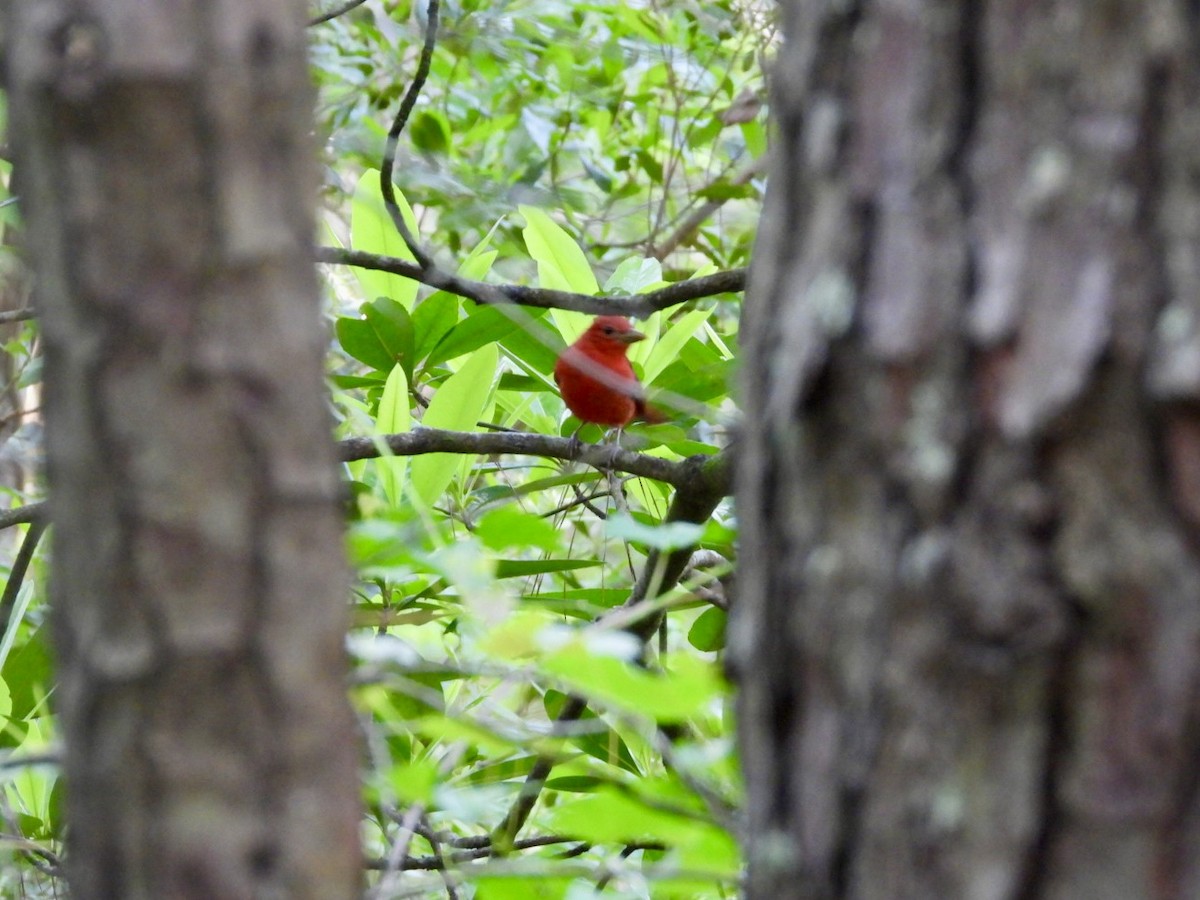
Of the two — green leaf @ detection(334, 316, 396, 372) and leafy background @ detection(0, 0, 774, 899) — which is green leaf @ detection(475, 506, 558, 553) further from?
green leaf @ detection(334, 316, 396, 372)

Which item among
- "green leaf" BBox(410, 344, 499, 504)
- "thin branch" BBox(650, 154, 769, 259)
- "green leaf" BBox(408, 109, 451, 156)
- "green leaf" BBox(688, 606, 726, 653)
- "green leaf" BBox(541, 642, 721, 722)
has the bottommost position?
"green leaf" BBox(688, 606, 726, 653)

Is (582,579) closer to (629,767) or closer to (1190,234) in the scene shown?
(629,767)

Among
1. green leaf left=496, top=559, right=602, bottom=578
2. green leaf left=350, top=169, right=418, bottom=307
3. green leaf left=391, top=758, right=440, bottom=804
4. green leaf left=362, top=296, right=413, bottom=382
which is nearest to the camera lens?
green leaf left=391, top=758, right=440, bottom=804

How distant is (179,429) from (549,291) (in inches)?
34.6

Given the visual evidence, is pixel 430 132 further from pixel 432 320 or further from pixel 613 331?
pixel 432 320

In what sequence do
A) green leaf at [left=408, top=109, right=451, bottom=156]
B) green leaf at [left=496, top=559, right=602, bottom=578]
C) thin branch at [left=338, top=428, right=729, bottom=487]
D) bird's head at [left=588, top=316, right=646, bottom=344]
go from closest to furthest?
thin branch at [left=338, top=428, right=729, bottom=487] < green leaf at [left=496, top=559, right=602, bottom=578] < bird's head at [left=588, top=316, right=646, bottom=344] < green leaf at [left=408, top=109, right=451, bottom=156]

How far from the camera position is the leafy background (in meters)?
0.71

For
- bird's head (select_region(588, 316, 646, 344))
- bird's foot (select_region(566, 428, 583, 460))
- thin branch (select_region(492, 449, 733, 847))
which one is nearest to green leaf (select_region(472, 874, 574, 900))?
thin branch (select_region(492, 449, 733, 847))

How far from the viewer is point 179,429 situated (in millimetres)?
541

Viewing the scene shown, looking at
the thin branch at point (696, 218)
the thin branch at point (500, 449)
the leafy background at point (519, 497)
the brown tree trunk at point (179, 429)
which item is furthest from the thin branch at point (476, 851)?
the thin branch at point (696, 218)

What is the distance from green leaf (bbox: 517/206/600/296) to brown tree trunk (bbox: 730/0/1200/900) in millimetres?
1346

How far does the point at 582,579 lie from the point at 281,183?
9.38ft

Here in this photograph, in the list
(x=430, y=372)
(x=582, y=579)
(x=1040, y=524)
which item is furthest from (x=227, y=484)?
(x=582, y=579)

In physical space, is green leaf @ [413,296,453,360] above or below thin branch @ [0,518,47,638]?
above
